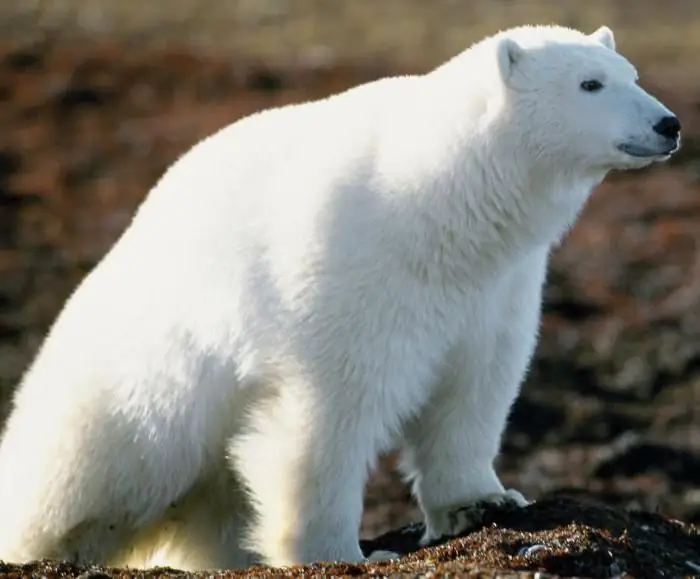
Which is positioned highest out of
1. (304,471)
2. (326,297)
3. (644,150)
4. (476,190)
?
(644,150)

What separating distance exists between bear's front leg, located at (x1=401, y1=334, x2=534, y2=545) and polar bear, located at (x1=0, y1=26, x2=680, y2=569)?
0.05 ft

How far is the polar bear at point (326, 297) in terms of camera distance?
6848 mm

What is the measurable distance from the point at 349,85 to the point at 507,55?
22556 millimetres

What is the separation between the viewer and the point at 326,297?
6.80m

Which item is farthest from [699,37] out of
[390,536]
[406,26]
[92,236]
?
[390,536]

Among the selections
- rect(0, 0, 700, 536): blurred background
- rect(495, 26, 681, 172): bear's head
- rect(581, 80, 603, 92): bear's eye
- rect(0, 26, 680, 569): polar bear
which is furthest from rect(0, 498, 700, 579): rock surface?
rect(0, 0, 700, 536): blurred background

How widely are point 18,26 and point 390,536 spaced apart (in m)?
29.5

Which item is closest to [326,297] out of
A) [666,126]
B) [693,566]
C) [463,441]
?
[463,441]

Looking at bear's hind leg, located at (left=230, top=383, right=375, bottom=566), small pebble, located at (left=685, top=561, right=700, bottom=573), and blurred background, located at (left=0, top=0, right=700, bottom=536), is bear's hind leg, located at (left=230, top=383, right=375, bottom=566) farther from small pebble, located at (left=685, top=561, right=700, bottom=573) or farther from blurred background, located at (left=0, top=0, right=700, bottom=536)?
blurred background, located at (left=0, top=0, right=700, bottom=536)

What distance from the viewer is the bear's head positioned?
22.5 ft

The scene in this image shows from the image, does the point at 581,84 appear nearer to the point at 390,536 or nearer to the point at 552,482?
the point at 390,536

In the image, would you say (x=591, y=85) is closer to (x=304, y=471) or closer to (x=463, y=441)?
(x=463, y=441)

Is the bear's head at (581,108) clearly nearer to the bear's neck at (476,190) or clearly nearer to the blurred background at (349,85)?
the bear's neck at (476,190)

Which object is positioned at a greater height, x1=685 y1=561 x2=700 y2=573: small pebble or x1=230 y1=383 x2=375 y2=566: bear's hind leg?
x1=230 y1=383 x2=375 y2=566: bear's hind leg
